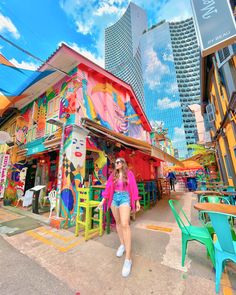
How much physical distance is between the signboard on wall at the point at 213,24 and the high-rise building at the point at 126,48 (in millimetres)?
42074

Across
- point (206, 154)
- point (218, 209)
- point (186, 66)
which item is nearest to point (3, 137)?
point (218, 209)

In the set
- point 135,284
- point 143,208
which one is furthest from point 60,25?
point 143,208

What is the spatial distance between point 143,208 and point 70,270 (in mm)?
4292

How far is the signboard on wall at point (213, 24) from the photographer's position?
10.7ft

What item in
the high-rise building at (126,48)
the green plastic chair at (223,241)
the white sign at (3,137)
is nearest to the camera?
the green plastic chair at (223,241)

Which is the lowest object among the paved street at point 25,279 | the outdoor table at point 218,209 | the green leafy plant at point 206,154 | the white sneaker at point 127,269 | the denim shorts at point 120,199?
the paved street at point 25,279

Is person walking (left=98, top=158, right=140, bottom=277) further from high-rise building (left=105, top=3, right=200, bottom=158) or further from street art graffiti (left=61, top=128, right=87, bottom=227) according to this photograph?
high-rise building (left=105, top=3, right=200, bottom=158)

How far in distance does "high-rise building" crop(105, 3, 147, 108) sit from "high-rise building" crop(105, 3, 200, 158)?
0.55 meters

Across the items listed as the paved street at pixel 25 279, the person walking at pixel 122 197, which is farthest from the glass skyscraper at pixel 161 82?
the paved street at pixel 25 279

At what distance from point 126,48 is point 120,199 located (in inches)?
2769

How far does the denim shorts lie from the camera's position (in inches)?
93.2

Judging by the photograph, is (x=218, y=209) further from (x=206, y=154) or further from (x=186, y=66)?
(x=186, y=66)

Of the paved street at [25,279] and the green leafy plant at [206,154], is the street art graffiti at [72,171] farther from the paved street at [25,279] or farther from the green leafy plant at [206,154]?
the green leafy plant at [206,154]

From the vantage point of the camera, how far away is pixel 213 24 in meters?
3.54
